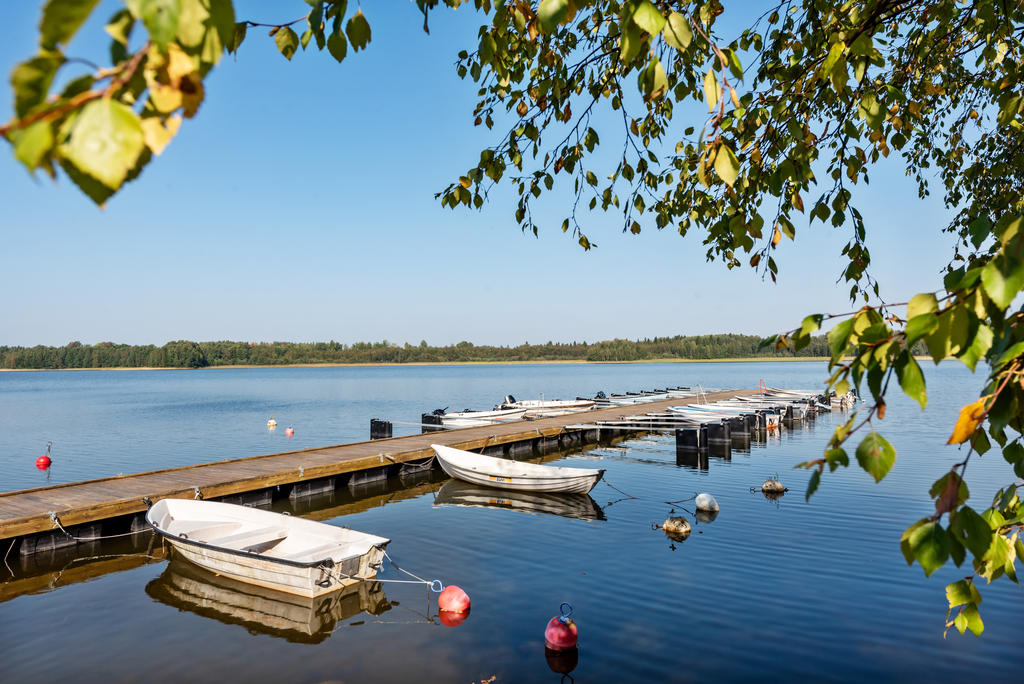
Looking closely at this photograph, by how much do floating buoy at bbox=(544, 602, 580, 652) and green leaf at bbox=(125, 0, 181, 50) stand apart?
421 inches

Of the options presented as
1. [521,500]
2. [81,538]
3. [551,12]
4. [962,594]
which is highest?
[551,12]

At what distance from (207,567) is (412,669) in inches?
254

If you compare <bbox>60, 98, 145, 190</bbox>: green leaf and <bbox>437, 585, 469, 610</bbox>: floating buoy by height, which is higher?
<bbox>60, 98, 145, 190</bbox>: green leaf

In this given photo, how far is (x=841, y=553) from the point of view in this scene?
1533 cm

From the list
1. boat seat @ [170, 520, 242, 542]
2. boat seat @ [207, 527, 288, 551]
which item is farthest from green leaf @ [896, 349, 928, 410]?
boat seat @ [170, 520, 242, 542]

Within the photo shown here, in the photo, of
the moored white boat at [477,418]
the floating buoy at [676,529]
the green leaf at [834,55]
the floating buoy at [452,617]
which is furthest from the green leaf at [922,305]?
the moored white boat at [477,418]

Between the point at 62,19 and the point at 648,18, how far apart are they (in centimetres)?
169

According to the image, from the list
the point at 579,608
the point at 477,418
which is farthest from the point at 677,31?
the point at 477,418

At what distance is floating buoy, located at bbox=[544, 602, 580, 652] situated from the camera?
34.3 feet

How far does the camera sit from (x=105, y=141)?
1.03m

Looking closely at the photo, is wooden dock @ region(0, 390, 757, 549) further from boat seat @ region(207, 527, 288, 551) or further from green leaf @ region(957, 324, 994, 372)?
green leaf @ region(957, 324, 994, 372)

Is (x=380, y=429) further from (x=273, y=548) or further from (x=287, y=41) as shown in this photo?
(x=287, y=41)

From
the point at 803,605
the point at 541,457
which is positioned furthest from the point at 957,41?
the point at 541,457

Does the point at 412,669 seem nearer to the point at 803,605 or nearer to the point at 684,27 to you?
the point at 803,605
